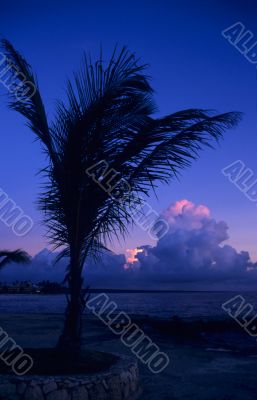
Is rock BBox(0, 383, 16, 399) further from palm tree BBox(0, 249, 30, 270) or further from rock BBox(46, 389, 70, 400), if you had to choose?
palm tree BBox(0, 249, 30, 270)

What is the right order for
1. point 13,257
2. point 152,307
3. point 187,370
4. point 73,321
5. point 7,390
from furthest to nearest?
point 152,307 → point 13,257 → point 187,370 → point 73,321 → point 7,390

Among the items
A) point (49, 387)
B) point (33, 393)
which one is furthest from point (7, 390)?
point (49, 387)

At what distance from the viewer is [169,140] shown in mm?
6062

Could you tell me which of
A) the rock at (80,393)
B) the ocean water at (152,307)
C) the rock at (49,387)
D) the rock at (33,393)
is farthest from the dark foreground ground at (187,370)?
the ocean water at (152,307)

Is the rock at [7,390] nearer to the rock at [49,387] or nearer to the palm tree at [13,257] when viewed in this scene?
the rock at [49,387]

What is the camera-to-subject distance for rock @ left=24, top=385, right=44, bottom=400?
15.1 feet

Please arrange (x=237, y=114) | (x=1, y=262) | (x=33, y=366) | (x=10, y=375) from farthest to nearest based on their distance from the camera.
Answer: (x=1, y=262) → (x=237, y=114) → (x=33, y=366) → (x=10, y=375)

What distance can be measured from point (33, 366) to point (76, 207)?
2.34 m

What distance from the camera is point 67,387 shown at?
4785 mm

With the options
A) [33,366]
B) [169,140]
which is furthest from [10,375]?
[169,140]

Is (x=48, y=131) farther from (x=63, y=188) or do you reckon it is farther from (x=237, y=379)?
(x=237, y=379)

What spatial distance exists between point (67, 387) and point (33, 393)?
1.34 feet

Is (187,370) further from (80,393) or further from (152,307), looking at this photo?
(152,307)

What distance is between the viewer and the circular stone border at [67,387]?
4.62 metres
